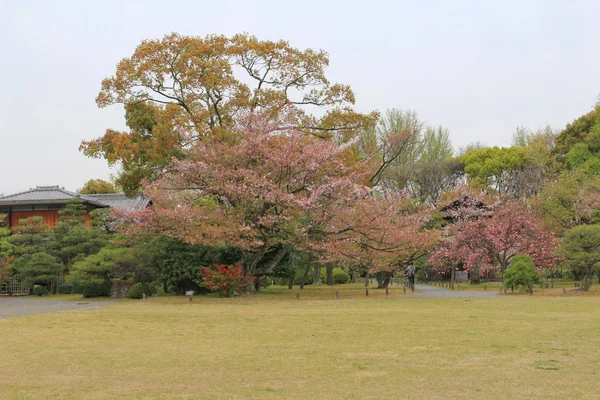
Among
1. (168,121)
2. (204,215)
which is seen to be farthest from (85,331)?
(168,121)

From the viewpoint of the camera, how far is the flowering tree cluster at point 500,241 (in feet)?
95.0

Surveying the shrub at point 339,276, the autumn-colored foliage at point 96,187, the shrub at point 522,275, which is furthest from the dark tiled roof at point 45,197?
the shrub at point 522,275

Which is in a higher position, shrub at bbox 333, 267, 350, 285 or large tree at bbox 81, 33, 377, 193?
large tree at bbox 81, 33, 377, 193

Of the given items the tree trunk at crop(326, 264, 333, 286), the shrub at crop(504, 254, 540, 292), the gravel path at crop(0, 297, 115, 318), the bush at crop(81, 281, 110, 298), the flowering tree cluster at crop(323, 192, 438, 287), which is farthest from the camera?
the tree trunk at crop(326, 264, 333, 286)

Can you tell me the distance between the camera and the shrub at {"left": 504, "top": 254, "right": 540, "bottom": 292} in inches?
904

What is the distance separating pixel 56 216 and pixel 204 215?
12.3 metres

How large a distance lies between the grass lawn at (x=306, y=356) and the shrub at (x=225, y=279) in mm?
7873

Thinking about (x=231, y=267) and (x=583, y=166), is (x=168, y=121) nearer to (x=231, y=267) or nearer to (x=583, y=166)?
(x=231, y=267)

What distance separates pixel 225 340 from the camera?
10586 millimetres

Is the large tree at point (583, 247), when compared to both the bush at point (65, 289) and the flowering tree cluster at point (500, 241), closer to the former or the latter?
the flowering tree cluster at point (500, 241)

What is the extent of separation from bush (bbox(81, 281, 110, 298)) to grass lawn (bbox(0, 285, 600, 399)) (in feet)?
33.1

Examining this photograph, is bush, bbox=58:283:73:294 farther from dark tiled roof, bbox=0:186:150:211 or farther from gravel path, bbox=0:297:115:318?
gravel path, bbox=0:297:115:318

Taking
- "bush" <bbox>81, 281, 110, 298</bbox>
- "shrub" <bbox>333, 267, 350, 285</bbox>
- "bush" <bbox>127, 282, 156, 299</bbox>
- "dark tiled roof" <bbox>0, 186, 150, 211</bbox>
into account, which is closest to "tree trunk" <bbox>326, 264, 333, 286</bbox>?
"shrub" <bbox>333, 267, 350, 285</bbox>

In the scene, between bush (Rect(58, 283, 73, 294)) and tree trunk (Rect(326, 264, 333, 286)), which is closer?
bush (Rect(58, 283, 73, 294))
